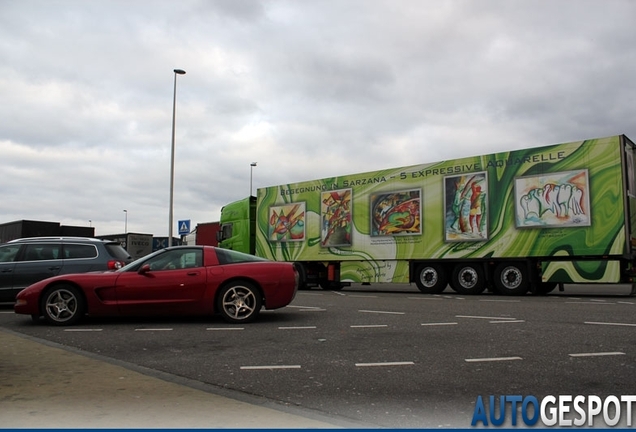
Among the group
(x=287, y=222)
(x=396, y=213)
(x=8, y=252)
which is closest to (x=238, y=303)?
(x=8, y=252)

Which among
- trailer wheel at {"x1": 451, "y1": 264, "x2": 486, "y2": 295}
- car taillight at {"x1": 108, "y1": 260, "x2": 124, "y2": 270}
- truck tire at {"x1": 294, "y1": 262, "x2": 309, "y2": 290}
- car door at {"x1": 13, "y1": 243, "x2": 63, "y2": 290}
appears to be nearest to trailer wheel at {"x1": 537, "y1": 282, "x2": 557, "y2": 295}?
trailer wheel at {"x1": 451, "y1": 264, "x2": 486, "y2": 295}

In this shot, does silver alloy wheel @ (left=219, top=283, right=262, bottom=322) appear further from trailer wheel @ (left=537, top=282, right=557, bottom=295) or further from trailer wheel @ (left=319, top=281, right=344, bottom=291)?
trailer wheel @ (left=319, top=281, right=344, bottom=291)

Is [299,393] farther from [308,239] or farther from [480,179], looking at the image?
[308,239]

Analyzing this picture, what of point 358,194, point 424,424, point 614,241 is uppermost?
point 358,194

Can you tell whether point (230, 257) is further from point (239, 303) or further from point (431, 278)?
point (431, 278)

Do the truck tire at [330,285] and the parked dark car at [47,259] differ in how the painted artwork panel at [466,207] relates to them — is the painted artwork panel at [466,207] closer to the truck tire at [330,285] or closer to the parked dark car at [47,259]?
the truck tire at [330,285]

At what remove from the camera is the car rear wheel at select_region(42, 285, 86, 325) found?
9.30 m

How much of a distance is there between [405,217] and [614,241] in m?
5.76

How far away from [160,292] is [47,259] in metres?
4.08

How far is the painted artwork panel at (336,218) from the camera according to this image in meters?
19.2

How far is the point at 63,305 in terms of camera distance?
30.7ft

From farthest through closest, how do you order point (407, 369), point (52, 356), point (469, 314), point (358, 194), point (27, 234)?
point (27, 234) < point (358, 194) < point (469, 314) < point (52, 356) < point (407, 369)

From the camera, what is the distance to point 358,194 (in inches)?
747

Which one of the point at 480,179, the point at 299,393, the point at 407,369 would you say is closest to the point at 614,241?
the point at 480,179
